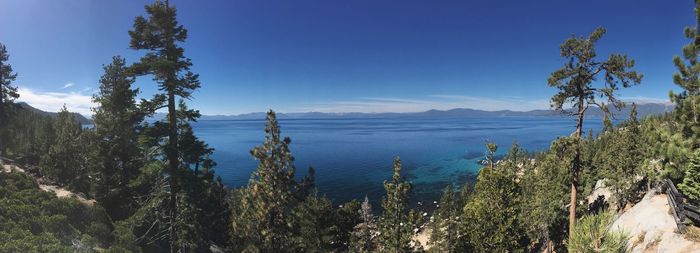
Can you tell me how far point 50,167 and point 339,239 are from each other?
30272mm

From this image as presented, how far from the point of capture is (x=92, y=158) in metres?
27.8

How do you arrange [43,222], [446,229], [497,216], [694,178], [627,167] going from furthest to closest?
[446,229]
[627,167]
[43,222]
[497,216]
[694,178]

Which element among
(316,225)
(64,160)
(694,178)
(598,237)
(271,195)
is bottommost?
(316,225)

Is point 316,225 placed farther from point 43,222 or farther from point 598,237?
point 598,237

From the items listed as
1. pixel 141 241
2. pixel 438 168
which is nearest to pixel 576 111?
pixel 141 241

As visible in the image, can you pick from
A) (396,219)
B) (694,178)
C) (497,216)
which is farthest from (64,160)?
(694,178)

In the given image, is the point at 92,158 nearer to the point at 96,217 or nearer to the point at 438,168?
the point at 96,217

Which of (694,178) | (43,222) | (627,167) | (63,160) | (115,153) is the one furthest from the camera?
(627,167)

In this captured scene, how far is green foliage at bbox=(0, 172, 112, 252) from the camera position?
16.7 m

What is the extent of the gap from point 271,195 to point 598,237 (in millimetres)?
13687

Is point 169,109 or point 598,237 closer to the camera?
point 598,237

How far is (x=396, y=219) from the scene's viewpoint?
64.4 feet

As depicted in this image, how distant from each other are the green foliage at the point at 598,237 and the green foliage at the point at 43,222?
2113 centimetres

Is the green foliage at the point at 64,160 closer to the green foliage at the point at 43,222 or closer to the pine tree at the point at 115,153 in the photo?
the green foliage at the point at 43,222
